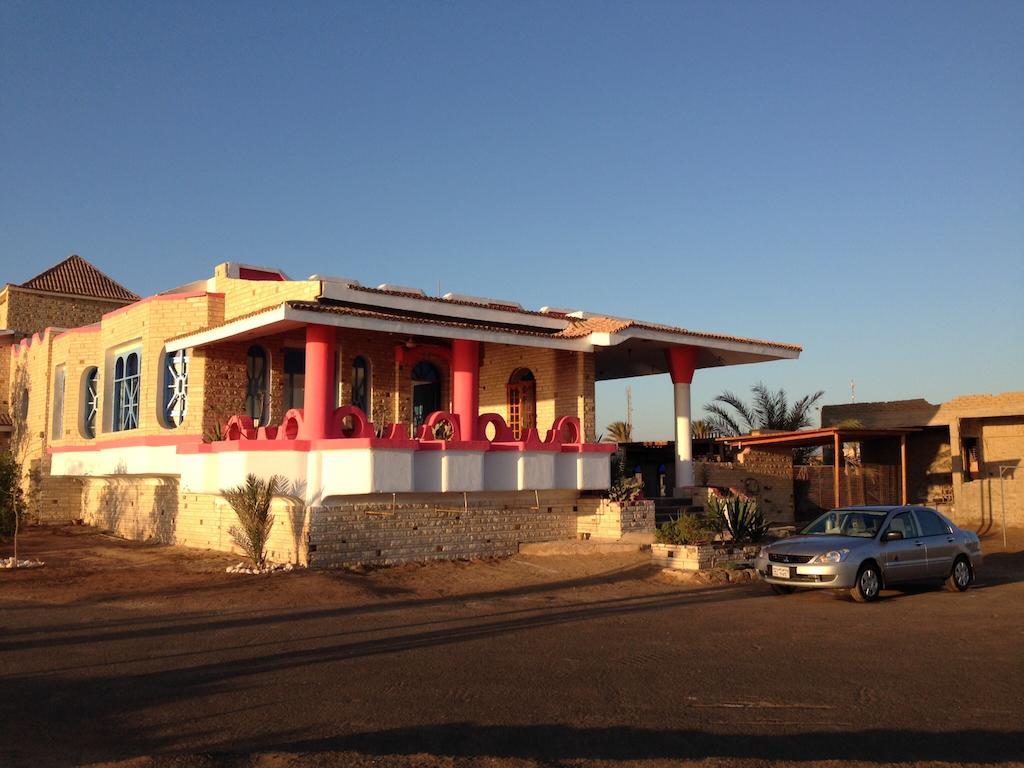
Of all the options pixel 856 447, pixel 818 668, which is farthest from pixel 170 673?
pixel 856 447

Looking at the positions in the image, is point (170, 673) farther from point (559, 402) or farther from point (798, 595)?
point (559, 402)

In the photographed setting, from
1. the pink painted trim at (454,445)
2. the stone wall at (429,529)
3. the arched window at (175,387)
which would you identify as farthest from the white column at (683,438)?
the arched window at (175,387)

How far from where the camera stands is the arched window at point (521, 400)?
21875mm

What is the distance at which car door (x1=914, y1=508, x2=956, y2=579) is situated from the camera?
13734 mm

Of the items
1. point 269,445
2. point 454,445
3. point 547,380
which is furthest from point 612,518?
point 269,445

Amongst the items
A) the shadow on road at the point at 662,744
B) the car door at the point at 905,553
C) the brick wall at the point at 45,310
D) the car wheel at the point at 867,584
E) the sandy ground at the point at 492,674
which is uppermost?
the brick wall at the point at 45,310

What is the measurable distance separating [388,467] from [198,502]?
20.2ft

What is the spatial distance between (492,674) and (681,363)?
15.3 meters

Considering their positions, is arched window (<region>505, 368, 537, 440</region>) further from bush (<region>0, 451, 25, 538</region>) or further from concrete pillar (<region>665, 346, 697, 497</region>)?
bush (<region>0, 451, 25, 538</region>)

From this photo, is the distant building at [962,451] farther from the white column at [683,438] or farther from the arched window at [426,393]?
the arched window at [426,393]

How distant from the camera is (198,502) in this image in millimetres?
18922

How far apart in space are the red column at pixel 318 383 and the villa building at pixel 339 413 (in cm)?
3

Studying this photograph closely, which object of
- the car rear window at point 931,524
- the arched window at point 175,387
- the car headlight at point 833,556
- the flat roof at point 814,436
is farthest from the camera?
the flat roof at point 814,436

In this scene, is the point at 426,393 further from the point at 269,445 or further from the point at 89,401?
the point at 89,401
